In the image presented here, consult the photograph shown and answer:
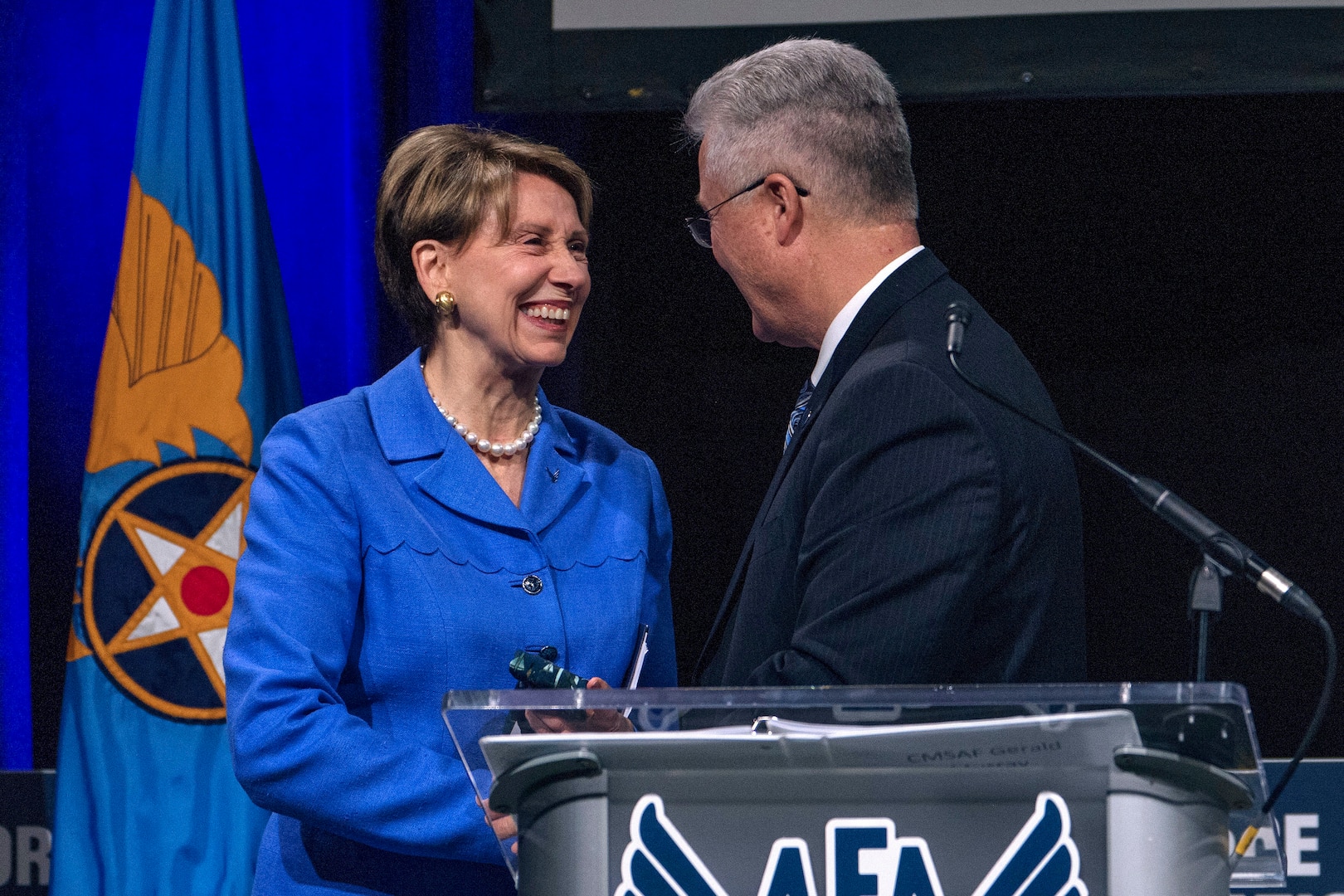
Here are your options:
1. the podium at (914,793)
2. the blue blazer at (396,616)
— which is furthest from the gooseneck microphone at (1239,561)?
the blue blazer at (396,616)

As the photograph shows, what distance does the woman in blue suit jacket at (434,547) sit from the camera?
5.11ft

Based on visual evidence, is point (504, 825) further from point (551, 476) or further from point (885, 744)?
point (551, 476)

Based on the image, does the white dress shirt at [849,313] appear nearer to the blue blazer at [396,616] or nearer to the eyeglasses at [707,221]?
the eyeglasses at [707,221]

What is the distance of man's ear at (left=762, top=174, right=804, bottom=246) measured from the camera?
1708mm

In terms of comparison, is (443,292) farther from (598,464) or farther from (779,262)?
(779,262)

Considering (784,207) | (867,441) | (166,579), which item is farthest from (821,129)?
(166,579)

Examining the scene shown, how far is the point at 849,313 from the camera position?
1.68 m

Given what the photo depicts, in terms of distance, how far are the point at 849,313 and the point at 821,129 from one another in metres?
0.23

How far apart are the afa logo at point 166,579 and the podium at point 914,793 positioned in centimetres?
203

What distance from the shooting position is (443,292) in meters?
1.93

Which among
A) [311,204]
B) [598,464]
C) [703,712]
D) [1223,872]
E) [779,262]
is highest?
[311,204]

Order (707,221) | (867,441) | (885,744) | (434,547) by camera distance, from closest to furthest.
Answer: (885,744), (867,441), (434,547), (707,221)

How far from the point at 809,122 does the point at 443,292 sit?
1.83 feet

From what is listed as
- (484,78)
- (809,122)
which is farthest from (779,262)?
(484,78)
